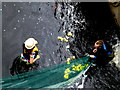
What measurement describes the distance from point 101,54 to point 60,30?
1.74 metres

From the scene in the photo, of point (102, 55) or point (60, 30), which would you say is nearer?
point (102, 55)

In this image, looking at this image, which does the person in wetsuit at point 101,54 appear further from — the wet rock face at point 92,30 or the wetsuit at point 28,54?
the wetsuit at point 28,54

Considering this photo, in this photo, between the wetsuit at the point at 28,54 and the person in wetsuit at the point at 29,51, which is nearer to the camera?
the person in wetsuit at the point at 29,51

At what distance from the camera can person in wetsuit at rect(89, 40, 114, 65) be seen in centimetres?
453

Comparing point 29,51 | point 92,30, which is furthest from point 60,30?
point 29,51

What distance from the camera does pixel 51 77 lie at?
4746 millimetres

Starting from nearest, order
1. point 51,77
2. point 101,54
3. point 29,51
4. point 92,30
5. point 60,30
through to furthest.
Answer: point 29,51
point 101,54
point 51,77
point 60,30
point 92,30

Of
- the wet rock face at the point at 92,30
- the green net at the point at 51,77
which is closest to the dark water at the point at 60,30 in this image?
the wet rock face at the point at 92,30

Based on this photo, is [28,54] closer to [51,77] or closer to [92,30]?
[51,77]

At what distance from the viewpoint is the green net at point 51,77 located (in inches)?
177

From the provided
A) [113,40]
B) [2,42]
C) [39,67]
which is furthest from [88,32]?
[2,42]

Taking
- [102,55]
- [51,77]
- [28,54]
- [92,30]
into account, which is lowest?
[51,77]

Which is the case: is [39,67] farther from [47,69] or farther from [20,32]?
[20,32]

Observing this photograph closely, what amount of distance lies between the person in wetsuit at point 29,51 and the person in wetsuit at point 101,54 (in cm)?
177
